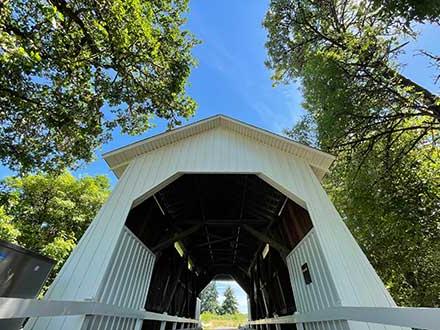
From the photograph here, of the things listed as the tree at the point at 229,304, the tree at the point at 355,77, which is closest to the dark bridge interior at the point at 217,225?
the tree at the point at 355,77

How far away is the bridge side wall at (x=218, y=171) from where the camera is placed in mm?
3010

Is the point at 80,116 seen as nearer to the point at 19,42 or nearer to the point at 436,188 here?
the point at 19,42

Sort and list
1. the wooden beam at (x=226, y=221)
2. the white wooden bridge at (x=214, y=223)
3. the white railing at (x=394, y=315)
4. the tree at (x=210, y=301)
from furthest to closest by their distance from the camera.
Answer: the tree at (x=210, y=301) < the wooden beam at (x=226, y=221) < the white wooden bridge at (x=214, y=223) < the white railing at (x=394, y=315)

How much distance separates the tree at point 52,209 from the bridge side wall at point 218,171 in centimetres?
776

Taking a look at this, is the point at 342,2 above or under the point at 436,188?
above

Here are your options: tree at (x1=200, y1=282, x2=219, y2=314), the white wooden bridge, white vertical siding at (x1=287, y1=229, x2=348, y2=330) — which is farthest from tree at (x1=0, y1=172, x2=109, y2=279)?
tree at (x1=200, y1=282, x2=219, y2=314)

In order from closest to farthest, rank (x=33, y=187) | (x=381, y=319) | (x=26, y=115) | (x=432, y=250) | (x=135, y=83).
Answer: (x=381, y=319) < (x=26, y=115) < (x=135, y=83) < (x=432, y=250) < (x=33, y=187)

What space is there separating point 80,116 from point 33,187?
8026 millimetres

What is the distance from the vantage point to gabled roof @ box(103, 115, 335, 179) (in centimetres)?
464

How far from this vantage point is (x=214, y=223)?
22.6 feet

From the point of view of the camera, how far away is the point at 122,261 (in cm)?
404

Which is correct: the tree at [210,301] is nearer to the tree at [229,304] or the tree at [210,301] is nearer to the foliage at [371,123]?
the tree at [229,304]

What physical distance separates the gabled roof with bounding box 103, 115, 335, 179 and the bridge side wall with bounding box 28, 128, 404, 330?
107mm

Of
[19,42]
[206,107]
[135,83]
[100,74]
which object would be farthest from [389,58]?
[19,42]
